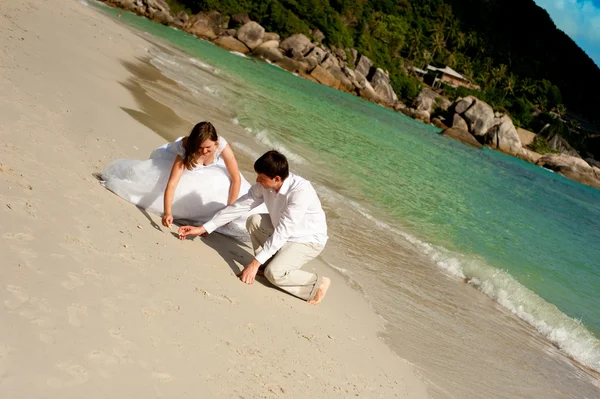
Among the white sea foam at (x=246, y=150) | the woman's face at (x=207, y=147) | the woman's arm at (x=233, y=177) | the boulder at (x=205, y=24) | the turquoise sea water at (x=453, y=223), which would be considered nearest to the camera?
the woman's face at (x=207, y=147)

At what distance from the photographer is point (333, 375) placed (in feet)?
13.5

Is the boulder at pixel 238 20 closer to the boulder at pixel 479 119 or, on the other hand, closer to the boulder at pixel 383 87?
the boulder at pixel 383 87

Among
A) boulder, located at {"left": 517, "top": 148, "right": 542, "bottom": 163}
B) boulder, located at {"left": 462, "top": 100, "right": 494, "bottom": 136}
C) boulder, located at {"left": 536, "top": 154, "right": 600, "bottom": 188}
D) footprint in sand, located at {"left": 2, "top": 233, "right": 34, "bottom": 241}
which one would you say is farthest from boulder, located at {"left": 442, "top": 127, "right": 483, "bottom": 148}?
footprint in sand, located at {"left": 2, "top": 233, "right": 34, "bottom": 241}

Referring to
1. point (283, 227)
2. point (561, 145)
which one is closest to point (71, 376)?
point (283, 227)

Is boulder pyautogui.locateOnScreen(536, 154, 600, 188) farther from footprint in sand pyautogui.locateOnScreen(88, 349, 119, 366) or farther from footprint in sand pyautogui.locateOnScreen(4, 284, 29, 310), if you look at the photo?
footprint in sand pyautogui.locateOnScreen(4, 284, 29, 310)

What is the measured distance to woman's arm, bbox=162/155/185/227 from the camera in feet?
17.9

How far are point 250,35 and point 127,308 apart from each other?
61.5 meters

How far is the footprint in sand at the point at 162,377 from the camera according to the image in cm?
300

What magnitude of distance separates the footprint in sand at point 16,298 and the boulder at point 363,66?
73979 mm

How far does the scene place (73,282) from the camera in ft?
11.4

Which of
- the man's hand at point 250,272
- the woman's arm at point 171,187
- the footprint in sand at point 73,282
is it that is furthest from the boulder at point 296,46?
the footprint in sand at point 73,282

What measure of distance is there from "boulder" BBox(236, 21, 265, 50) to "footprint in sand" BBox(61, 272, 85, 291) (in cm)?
6007

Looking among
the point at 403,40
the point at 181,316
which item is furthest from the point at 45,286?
Answer: the point at 403,40

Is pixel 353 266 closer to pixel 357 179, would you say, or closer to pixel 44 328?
pixel 44 328
